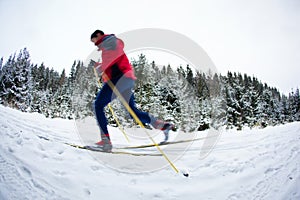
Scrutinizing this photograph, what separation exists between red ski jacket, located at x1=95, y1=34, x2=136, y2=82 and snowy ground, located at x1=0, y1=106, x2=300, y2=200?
1431 millimetres

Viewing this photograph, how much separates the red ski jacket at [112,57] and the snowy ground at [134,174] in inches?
56.3

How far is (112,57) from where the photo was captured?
3193 mm

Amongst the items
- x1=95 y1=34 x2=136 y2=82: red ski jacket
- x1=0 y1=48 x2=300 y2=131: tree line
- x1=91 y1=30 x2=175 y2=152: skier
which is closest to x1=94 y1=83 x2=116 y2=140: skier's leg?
x1=91 y1=30 x2=175 y2=152: skier

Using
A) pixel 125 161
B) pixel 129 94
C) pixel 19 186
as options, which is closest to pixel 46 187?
pixel 19 186

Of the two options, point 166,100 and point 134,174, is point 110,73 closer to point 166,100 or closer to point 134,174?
point 134,174

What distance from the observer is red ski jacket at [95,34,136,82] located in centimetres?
318

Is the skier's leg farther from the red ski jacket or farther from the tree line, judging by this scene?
the tree line

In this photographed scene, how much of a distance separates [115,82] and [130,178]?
1744mm

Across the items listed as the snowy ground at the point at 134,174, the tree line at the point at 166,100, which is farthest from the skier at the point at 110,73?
the tree line at the point at 166,100

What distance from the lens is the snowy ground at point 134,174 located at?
1.63 m

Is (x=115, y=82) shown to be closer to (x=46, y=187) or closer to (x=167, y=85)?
(x=46, y=187)

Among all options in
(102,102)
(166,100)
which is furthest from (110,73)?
(166,100)

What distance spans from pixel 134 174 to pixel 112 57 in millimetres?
2035

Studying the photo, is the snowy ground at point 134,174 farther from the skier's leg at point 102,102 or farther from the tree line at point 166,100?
the tree line at point 166,100
